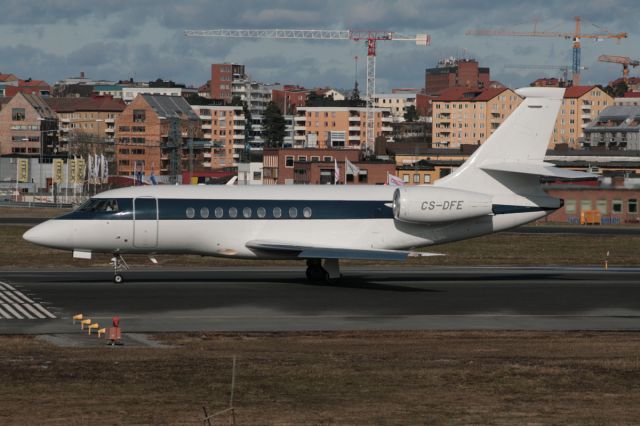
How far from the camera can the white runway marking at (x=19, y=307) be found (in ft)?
100.0

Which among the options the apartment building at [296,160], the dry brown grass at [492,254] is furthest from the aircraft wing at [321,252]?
the apartment building at [296,160]

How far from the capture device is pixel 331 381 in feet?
68.3

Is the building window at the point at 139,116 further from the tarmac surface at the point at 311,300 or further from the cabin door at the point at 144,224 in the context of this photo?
the cabin door at the point at 144,224

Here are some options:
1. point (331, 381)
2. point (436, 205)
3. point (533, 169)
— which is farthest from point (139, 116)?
point (331, 381)

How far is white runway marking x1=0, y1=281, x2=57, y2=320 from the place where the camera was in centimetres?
3047

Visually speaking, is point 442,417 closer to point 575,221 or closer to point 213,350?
point 213,350

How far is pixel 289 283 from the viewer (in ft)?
130

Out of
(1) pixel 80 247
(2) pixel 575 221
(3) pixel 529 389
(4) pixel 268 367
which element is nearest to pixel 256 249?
(1) pixel 80 247

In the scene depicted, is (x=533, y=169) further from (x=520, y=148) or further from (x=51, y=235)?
(x=51, y=235)

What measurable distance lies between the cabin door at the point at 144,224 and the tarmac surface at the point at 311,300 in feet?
4.98

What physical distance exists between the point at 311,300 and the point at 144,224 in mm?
6803

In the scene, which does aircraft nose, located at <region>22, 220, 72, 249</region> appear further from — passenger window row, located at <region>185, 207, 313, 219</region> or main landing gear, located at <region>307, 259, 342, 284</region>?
main landing gear, located at <region>307, 259, 342, 284</region>

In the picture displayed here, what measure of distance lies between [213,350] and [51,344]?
12.4ft

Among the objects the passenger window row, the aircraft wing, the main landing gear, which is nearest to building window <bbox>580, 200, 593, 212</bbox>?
the main landing gear
